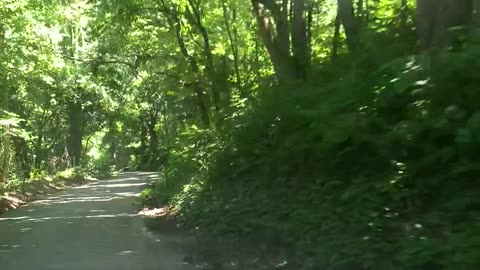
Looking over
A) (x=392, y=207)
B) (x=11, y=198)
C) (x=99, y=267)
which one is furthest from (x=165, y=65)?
(x=392, y=207)

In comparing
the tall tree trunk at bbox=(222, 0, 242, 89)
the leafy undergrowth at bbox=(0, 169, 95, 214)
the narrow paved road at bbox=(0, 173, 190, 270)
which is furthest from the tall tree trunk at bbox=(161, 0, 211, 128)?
the leafy undergrowth at bbox=(0, 169, 95, 214)

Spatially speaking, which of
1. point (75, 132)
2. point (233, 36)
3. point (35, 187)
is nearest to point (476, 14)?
point (233, 36)

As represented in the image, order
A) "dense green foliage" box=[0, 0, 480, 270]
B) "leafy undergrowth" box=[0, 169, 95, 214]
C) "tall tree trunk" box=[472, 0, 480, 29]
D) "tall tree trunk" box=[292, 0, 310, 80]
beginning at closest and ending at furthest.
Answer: "dense green foliage" box=[0, 0, 480, 270], "tall tree trunk" box=[472, 0, 480, 29], "tall tree trunk" box=[292, 0, 310, 80], "leafy undergrowth" box=[0, 169, 95, 214]

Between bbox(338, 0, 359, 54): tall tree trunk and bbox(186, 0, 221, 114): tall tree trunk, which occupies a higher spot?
bbox(186, 0, 221, 114): tall tree trunk

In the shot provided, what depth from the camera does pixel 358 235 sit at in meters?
7.59

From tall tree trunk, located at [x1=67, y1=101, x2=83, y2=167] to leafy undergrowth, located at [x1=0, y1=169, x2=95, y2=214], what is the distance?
2.37 meters

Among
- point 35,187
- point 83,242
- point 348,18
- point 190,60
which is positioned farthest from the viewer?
point 35,187

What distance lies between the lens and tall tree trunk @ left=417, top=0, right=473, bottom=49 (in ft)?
27.7

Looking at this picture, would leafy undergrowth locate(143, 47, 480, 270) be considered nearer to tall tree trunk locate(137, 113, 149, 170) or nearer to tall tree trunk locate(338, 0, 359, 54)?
tall tree trunk locate(338, 0, 359, 54)

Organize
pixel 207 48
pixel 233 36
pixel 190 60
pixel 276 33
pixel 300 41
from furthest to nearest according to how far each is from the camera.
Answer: pixel 190 60
pixel 207 48
pixel 233 36
pixel 276 33
pixel 300 41

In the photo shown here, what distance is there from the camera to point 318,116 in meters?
9.16

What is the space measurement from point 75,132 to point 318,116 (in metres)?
38.2

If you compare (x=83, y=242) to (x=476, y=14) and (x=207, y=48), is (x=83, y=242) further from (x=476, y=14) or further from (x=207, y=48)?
(x=207, y=48)

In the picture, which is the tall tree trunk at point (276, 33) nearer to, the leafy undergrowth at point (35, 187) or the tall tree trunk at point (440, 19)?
the tall tree trunk at point (440, 19)
